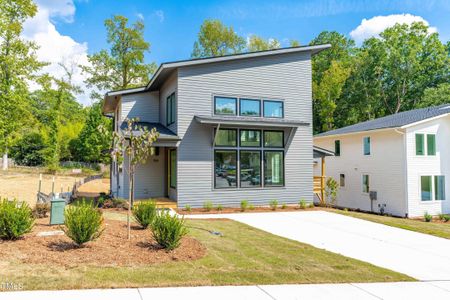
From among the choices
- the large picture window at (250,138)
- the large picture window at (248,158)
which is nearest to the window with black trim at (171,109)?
the large picture window at (248,158)

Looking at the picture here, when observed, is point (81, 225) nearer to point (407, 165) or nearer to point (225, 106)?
point (225, 106)

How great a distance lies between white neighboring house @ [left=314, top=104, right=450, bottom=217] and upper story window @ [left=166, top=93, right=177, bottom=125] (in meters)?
11.5

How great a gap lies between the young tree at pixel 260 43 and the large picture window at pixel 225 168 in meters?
23.8

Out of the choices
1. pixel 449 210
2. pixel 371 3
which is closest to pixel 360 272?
pixel 449 210

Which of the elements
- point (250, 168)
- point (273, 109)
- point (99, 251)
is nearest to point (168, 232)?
point (99, 251)

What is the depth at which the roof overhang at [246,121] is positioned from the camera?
40.8ft


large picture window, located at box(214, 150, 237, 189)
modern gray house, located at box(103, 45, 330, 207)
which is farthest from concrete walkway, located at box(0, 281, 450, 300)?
large picture window, located at box(214, 150, 237, 189)

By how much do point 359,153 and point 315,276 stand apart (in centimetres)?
1637

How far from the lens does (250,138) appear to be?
1373cm

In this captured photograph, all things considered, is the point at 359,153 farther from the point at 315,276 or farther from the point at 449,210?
the point at 315,276

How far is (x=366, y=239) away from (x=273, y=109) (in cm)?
719

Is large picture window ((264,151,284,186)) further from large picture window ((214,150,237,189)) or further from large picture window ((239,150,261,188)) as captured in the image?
large picture window ((214,150,237,189))

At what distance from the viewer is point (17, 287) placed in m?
4.27

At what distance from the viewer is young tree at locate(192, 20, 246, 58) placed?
35750 mm
